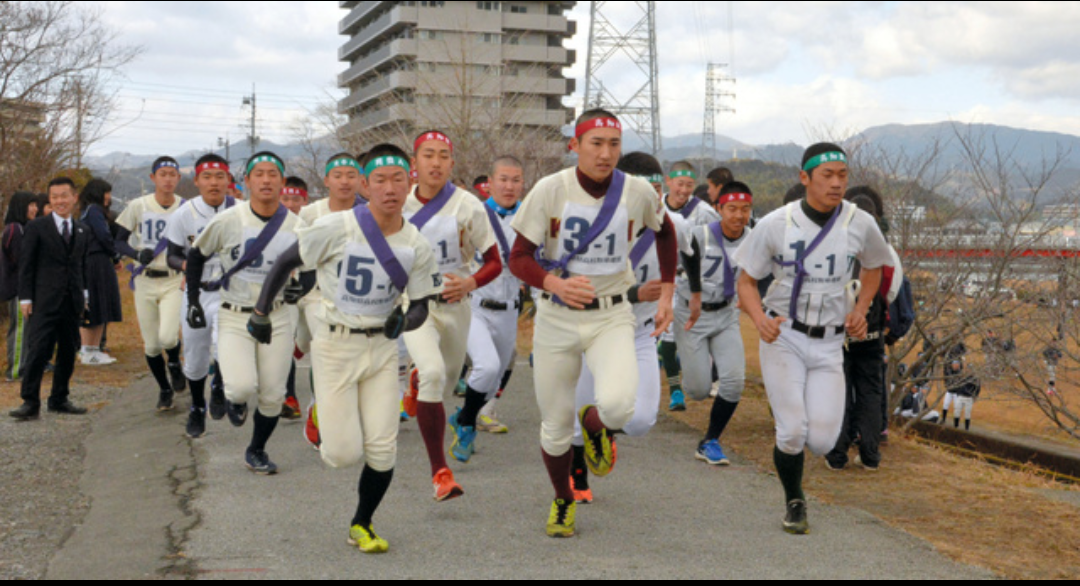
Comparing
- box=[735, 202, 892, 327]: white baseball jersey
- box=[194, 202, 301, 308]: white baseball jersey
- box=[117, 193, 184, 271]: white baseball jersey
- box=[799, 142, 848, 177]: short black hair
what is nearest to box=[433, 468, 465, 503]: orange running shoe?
box=[194, 202, 301, 308]: white baseball jersey

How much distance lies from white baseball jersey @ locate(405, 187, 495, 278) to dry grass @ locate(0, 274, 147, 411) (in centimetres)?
617

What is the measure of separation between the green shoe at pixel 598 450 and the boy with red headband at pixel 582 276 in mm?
337

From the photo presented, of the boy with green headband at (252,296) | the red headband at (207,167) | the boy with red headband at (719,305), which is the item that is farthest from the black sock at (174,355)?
the boy with red headband at (719,305)

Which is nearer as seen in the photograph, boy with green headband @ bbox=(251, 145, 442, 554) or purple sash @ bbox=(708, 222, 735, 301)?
boy with green headband @ bbox=(251, 145, 442, 554)

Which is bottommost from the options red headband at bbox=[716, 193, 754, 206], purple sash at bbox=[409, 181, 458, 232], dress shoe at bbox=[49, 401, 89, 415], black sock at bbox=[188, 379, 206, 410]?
dress shoe at bbox=[49, 401, 89, 415]

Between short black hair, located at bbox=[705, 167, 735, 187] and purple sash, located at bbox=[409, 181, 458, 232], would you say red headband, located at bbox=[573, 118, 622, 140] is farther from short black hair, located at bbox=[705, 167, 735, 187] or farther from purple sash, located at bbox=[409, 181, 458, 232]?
short black hair, located at bbox=[705, 167, 735, 187]

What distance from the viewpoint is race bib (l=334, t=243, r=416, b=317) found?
611cm

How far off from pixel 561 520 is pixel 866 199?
4.43 metres

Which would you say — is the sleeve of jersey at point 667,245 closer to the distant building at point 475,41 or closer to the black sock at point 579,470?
the black sock at point 579,470

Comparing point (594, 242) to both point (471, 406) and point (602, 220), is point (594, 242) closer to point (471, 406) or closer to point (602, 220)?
point (602, 220)

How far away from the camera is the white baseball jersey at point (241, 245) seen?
828 centimetres

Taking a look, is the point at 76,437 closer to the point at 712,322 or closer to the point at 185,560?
the point at 185,560

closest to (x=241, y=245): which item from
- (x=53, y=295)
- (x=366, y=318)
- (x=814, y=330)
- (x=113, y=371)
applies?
(x=366, y=318)

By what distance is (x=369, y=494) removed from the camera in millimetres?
5941
